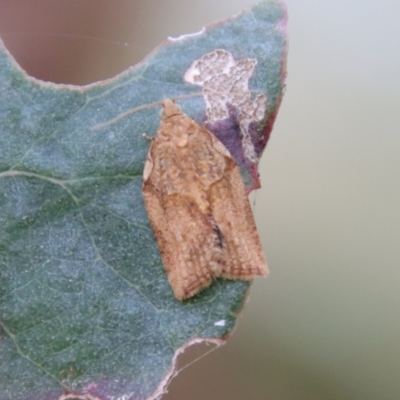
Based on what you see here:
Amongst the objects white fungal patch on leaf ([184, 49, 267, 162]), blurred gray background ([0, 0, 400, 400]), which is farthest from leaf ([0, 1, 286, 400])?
blurred gray background ([0, 0, 400, 400])

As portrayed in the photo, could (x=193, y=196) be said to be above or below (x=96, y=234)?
above

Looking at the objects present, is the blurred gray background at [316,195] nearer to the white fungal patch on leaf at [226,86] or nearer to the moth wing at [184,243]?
the white fungal patch on leaf at [226,86]

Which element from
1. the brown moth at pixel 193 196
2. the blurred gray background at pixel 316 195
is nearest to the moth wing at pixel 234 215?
the brown moth at pixel 193 196

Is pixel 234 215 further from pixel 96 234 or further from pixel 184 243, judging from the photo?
pixel 96 234

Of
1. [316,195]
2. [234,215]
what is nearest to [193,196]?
[234,215]

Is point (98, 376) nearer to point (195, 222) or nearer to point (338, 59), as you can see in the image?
point (195, 222)
